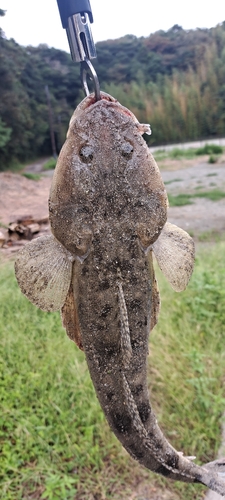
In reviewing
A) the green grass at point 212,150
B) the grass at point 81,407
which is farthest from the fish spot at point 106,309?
the green grass at point 212,150

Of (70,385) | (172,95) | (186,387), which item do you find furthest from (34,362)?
(172,95)

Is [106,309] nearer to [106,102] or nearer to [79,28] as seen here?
[106,102]

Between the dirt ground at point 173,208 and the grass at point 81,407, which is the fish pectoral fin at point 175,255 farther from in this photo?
the dirt ground at point 173,208

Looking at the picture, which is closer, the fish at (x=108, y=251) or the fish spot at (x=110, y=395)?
the fish at (x=108, y=251)

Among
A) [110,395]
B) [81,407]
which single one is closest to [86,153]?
[110,395]

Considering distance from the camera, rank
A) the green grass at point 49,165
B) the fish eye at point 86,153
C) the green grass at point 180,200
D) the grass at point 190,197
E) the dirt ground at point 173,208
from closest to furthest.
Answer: the fish eye at point 86,153
the dirt ground at point 173,208
the green grass at point 180,200
the grass at point 190,197
the green grass at point 49,165

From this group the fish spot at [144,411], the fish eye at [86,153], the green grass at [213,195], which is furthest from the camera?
the green grass at [213,195]

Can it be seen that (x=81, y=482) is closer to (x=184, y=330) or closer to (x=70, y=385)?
(x=70, y=385)
